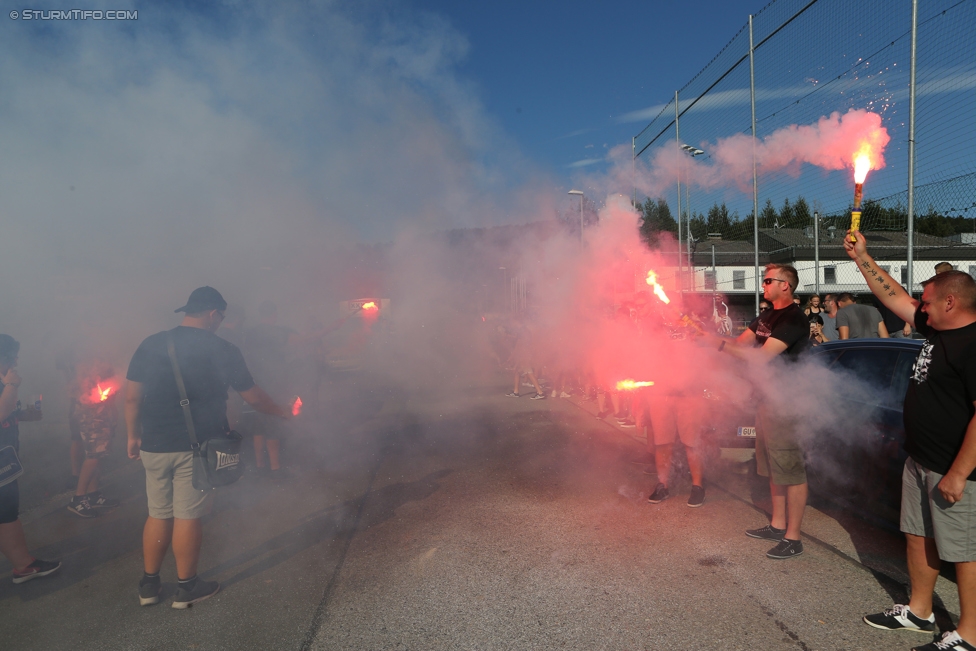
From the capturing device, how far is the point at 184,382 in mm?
3344

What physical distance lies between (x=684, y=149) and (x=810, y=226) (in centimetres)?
294

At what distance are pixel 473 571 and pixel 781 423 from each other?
2198 mm

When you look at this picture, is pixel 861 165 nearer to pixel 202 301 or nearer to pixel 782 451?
pixel 782 451

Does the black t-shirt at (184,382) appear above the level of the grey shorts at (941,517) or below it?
above

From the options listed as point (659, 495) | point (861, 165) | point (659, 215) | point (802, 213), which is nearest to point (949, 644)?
point (659, 495)

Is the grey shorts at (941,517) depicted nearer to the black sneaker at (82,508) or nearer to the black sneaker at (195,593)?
the black sneaker at (195,593)

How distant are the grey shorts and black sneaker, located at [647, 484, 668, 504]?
202cm

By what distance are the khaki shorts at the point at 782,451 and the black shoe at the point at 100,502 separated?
544 centimetres

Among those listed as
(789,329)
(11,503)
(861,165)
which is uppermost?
(861,165)

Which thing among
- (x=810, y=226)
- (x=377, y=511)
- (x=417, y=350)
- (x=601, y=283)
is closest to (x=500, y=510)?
(x=377, y=511)

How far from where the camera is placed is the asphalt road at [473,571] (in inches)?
112

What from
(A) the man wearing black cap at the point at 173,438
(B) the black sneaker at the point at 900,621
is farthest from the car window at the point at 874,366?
(A) the man wearing black cap at the point at 173,438

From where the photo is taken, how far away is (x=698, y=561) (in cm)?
356

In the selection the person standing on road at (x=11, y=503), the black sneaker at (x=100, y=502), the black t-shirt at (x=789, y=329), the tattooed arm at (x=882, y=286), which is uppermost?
the tattooed arm at (x=882, y=286)
